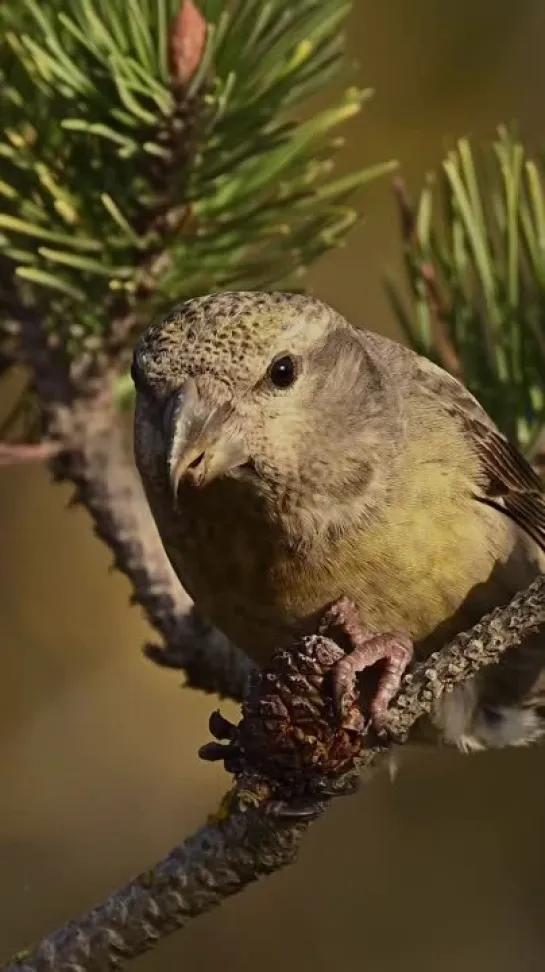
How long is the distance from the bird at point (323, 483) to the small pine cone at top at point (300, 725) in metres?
0.14

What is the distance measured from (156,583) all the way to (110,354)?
0.30m

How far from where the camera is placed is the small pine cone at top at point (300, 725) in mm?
1495

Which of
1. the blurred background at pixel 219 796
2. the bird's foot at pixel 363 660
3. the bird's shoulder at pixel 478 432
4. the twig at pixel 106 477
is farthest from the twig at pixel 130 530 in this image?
the blurred background at pixel 219 796

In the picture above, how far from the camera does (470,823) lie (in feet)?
11.6

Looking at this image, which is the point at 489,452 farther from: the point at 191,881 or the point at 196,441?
the point at 191,881

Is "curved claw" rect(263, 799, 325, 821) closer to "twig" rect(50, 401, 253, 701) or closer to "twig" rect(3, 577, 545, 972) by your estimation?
"twig" rect(3, 577, 545, 972)

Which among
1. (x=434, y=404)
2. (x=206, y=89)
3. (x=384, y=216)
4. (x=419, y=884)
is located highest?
(x=384, y=216)

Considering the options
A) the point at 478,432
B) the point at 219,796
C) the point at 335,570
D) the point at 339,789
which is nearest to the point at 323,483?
the point at 335,570

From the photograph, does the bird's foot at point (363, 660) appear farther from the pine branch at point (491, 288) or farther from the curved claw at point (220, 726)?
the pine branch at point (491, 288)

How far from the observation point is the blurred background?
10.9 feet

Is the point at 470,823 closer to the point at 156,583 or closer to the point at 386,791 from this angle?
the point at 386,791

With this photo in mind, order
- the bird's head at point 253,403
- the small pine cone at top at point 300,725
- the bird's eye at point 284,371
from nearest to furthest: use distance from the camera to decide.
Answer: the small pine cone at top at point 300,725
the bird's head at point 253,403
the bird's eye at point 284,371

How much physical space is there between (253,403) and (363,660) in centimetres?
35

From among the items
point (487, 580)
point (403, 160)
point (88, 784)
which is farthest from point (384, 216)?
point (487, 580)
